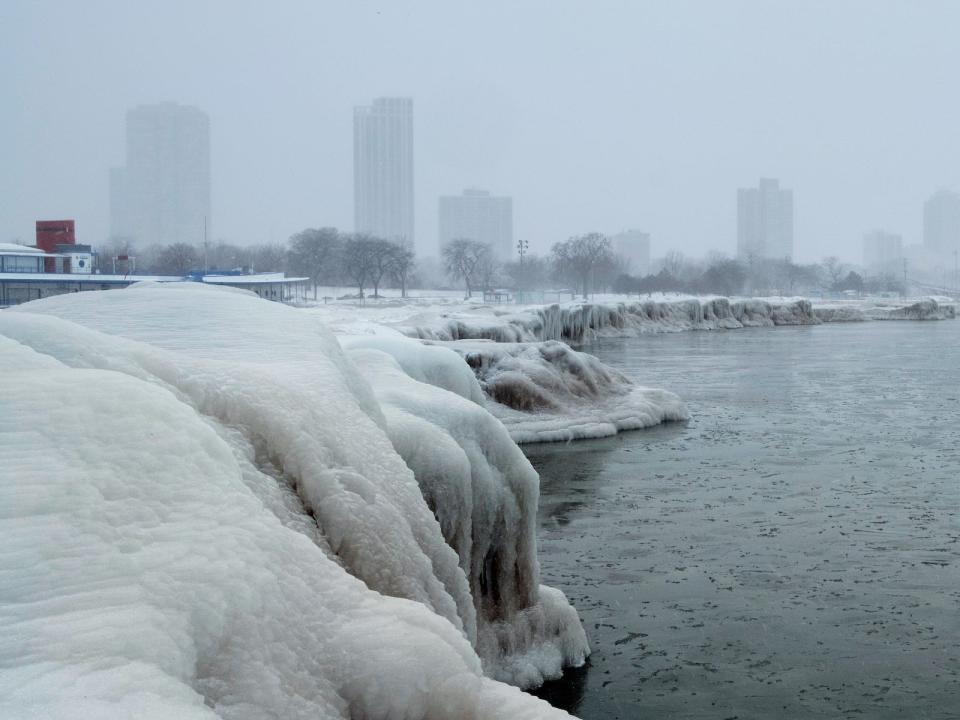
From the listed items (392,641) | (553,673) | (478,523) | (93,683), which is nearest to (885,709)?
(553,673)

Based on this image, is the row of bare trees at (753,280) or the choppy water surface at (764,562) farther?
the row of bare trees at (753,280)

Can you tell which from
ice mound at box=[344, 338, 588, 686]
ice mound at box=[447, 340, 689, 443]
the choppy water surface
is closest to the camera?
ice mound at box=[344, 338, 588, 686]

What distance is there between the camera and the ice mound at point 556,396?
811 inches

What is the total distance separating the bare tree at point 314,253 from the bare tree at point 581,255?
28.2 m

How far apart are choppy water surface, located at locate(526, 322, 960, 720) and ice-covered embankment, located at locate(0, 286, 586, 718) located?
3.29 metres

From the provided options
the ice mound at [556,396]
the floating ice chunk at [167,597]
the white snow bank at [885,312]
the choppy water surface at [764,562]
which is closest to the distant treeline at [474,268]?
the white snow bank at [885,312]

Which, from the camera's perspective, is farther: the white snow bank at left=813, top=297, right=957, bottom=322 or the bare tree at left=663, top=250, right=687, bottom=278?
the bare tree at left=663, top=250, right=687, bottom=278

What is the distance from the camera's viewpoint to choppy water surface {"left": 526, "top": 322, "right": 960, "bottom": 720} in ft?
25.8

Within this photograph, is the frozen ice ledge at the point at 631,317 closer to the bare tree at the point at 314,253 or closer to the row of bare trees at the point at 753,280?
the row of bare trees at the point at 753,280

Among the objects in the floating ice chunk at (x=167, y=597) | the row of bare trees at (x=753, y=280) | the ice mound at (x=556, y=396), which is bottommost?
the ice mound at (x=556, y=396)

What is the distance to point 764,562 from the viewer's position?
11.0m

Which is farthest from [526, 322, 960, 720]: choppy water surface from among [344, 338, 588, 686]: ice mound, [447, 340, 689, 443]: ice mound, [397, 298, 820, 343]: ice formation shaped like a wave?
[397, 298, 820, 343]: ice formation shaped like a wave

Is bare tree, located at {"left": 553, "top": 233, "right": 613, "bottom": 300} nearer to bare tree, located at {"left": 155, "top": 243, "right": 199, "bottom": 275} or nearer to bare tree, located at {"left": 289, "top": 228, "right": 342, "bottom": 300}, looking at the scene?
bare tree, located at {"left": 289, "top": 228, "right": 342, "bottom": 300}

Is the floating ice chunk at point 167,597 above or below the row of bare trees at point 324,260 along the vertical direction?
below
